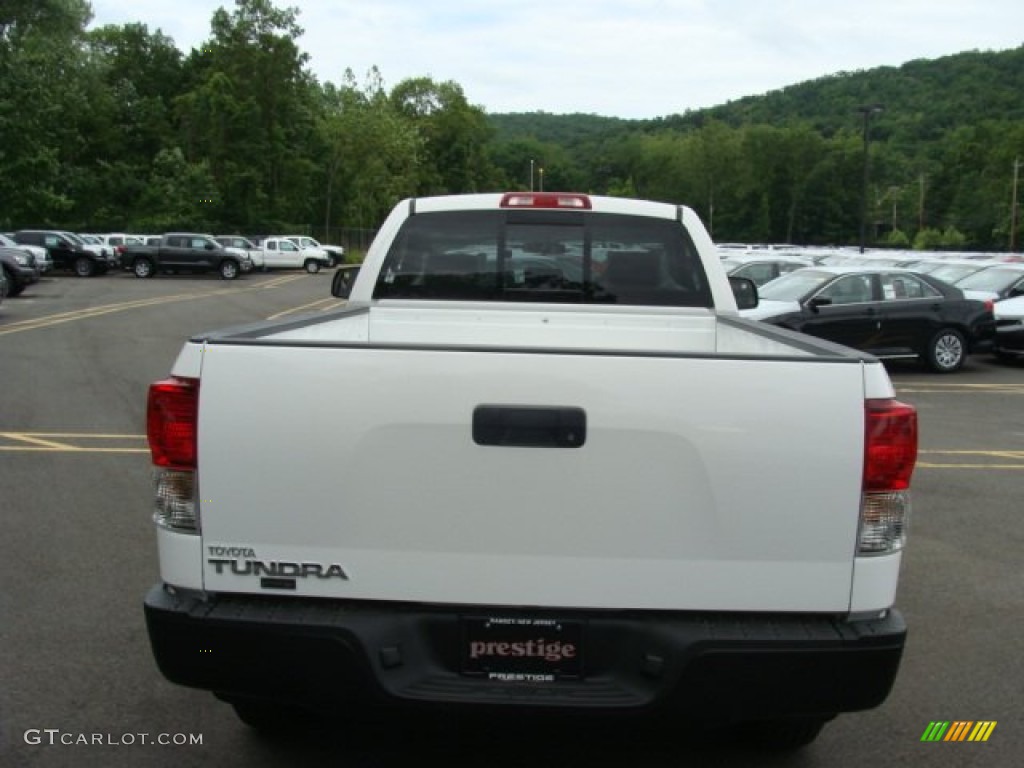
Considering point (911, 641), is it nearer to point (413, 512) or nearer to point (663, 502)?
point (663, 502)

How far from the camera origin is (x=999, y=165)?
97875 mm

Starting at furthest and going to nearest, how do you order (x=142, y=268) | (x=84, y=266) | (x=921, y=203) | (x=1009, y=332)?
(x=921, y=203) → (x=142, y=268) → (x=84, y=266) → (x=1009, y=332)

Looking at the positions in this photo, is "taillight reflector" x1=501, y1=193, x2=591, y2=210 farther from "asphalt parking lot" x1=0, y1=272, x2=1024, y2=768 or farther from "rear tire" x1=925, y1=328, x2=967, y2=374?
"rear tire" x1=925, y1=328, x2=967, y2=374

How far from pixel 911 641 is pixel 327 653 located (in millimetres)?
3309

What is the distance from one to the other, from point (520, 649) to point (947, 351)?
611 inches

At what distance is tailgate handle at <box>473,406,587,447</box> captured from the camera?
9.23 ft

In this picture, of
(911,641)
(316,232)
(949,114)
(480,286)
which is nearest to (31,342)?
(480,286)

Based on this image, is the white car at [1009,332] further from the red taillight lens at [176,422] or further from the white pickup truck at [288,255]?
the white pickup truck at [288,255]

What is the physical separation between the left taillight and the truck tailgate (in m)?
0.07

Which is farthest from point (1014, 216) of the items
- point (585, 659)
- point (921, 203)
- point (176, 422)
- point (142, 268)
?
point (176, 422)

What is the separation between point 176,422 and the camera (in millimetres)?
2955

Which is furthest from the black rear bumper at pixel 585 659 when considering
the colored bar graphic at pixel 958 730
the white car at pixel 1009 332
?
the white car at pixel 1009 332

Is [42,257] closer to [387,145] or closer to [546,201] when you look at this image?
[546,201]

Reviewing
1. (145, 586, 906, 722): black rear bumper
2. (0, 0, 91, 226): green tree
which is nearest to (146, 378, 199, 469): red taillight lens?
(145, 586, 906, 722): black rear bumper
